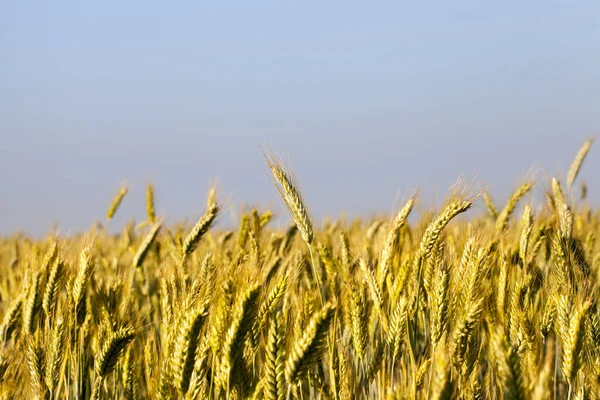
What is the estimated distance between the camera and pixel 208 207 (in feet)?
10.3

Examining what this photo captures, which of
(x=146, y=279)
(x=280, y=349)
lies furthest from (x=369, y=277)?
(x=146, y=279)

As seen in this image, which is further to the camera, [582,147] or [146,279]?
[582,147]

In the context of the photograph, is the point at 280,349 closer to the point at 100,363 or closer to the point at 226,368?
the point at 226,368

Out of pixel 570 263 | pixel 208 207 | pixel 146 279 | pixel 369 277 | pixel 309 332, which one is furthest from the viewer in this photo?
pixel 146 279

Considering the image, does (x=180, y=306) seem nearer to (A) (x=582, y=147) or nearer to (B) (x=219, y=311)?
(B) (x=219, y=311)

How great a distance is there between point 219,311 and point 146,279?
239 cm

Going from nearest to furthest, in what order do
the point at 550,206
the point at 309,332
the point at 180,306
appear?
the point at 309,332
the point at 180,306
the point at 550,206

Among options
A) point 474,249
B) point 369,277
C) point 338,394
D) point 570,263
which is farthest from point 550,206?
point 338,394

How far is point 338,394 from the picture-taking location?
2.24 metres

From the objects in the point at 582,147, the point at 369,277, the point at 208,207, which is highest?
the point at 582,147

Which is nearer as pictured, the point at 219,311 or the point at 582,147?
the point at 219,311

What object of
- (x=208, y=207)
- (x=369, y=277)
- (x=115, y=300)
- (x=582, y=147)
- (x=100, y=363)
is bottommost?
(x=100, y=363)

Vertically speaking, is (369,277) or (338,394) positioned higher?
(369,277)

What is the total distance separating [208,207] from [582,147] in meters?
3.94
